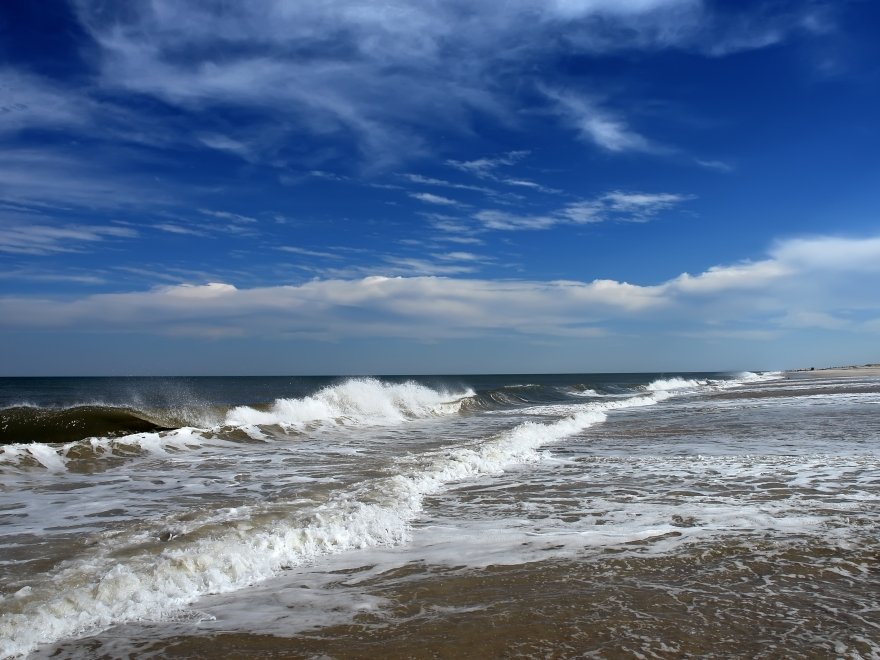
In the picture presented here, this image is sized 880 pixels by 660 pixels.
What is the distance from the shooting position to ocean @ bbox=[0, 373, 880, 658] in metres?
3.81

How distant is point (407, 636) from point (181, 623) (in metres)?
1.57

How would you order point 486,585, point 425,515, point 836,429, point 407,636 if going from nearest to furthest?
point 407,636 < point 486,585 < point 425,515 < point 836,429

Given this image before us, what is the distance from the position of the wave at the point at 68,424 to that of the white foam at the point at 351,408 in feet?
9.26

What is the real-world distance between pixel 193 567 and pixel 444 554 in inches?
84.0

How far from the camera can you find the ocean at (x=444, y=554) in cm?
381

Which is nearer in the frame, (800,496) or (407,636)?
(407,636)

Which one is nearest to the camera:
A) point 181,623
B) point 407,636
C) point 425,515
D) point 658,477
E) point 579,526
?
point 407,636

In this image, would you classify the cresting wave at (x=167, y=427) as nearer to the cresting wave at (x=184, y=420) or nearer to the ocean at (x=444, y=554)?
the cresting wave at (x=184, y=420)

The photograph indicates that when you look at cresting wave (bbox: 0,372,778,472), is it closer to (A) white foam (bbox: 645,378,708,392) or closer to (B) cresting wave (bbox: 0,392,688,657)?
(B) cresting wave (bbox: 0,392,688,657)

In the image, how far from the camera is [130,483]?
941 cm

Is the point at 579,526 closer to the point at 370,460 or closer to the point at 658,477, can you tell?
the point at 658,477

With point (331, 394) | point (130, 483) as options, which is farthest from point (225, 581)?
point (331, 394)

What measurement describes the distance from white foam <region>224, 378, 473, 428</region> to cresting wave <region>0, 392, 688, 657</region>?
1159cm

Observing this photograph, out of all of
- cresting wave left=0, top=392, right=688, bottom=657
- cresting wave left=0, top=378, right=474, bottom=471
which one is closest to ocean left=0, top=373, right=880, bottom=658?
cresting wave left=0, top=392, right=688, bottom=657
